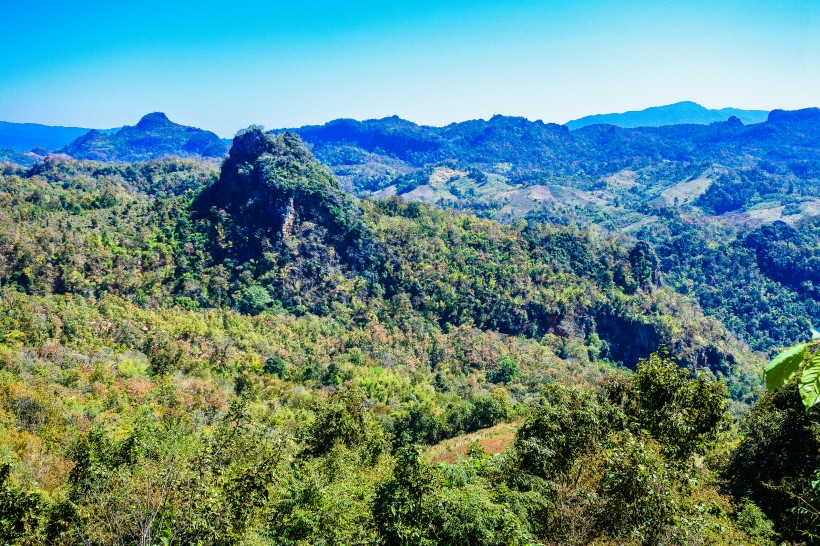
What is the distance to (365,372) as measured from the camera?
63156mm

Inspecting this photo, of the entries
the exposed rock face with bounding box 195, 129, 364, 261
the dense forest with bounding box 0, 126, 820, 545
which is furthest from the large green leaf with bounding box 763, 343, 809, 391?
the exposed rock face with bounding box 195, 129, 364, 261

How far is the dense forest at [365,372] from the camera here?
43.8 feet

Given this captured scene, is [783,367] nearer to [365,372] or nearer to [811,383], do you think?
[811,383]

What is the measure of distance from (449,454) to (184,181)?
107 meters

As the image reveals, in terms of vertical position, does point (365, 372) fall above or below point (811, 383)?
below

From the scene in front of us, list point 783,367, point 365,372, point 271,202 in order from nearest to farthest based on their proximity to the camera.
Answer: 1. point 783,367
2. point 365,372
3. point 271,202

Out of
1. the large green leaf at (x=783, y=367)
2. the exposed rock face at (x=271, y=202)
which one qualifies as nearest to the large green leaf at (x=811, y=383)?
the large green leaf at (x=783, y=367)

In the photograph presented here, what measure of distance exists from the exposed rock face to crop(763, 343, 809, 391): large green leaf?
84933mm

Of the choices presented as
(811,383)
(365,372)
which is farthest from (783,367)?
(365,372)

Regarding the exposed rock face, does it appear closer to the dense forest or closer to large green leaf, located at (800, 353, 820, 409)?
the dense forest

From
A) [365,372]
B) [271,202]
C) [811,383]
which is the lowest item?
[365,372]

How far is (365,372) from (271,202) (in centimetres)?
3875

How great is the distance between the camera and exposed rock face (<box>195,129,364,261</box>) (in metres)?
84.9

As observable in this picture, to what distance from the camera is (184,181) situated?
396 ft
